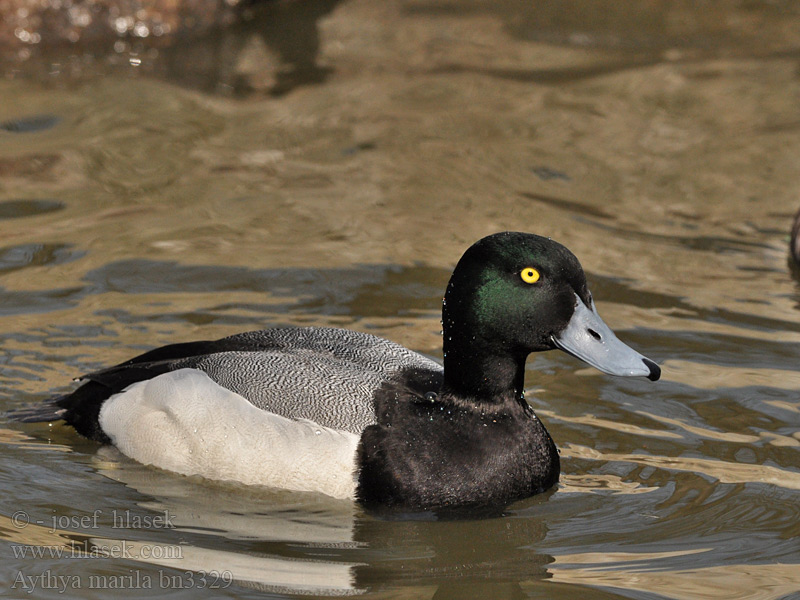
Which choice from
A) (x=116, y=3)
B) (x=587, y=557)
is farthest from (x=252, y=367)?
(x=116, y=3)

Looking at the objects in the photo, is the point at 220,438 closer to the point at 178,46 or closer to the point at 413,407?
the point at 413,407

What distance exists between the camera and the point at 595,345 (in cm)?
562

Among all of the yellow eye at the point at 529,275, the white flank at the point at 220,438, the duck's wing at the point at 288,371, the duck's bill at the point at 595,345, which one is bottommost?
the white flank at the point at 220,438

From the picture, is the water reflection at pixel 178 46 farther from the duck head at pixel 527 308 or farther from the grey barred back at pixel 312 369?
the duck head at pixel 527 308

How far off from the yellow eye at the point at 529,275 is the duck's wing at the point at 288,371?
3.04ft

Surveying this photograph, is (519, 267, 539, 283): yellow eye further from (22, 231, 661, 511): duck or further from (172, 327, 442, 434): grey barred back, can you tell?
(172, 327, 442, 434): grey barred back

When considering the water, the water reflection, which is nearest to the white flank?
the water

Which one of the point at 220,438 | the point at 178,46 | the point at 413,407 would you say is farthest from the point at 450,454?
the point at 178,46

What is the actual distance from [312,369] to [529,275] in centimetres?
120

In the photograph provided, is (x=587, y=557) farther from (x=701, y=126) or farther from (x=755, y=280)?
(x=701, y=126)

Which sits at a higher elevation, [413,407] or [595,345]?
[595,345]

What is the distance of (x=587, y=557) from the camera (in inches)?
211

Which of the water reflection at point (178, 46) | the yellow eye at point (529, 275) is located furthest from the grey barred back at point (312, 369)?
the water reflection at point (178, 46)

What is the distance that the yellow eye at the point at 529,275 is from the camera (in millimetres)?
5574
